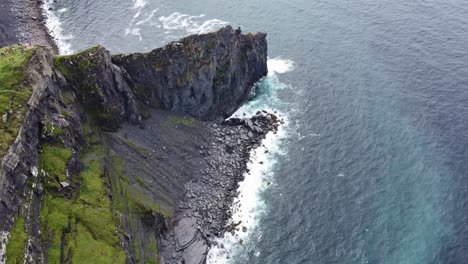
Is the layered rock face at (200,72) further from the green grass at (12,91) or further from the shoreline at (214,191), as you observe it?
the green grass at (12,91)

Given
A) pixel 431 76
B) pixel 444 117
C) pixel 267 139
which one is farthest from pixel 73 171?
pixel 431 76

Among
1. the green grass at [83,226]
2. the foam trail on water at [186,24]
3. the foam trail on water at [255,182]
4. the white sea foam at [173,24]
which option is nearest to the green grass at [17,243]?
the green grass at [83,226]

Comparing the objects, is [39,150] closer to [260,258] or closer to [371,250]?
[260,258]

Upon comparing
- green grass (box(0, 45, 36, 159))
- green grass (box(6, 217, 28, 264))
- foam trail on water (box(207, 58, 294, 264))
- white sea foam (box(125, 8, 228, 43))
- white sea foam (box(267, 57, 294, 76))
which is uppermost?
green grass (box(0, 45, 36, 159))

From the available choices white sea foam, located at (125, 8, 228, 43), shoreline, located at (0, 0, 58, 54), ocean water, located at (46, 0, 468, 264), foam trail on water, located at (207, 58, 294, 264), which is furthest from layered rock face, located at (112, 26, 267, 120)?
shoreline, located at (0, 0, 58, 54)

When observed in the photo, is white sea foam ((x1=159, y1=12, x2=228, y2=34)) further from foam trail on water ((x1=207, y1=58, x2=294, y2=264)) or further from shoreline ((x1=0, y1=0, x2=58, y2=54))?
shoreline ((x1=0, y1=0, x2=58, y2=54))

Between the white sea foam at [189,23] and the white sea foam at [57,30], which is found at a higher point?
the white sea foam at [189,23]

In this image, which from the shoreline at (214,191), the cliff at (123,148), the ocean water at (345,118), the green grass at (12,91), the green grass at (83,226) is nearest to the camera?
the green grass at (83,226)

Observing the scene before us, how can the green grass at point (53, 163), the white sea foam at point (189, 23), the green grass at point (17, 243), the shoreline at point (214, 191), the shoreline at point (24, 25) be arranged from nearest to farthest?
the green grass at point (17, 243) < the green grass at point (53, 163) < the shoreline at point (214, 191) < the shoreline at point (24, 25) < the white sea foam at point (189, 23)
